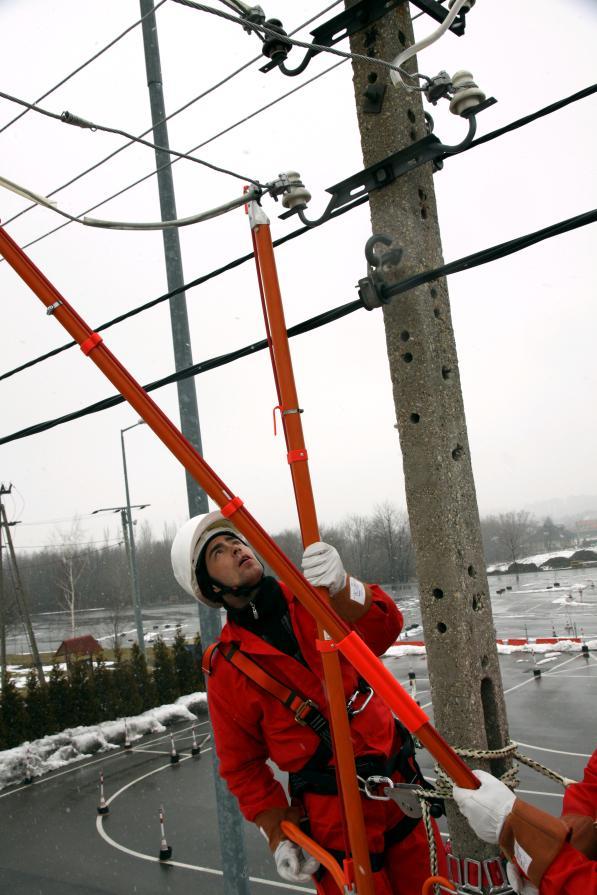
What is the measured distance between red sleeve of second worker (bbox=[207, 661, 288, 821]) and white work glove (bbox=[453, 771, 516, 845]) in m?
1.03

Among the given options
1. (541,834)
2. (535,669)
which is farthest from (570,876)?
(535,669)

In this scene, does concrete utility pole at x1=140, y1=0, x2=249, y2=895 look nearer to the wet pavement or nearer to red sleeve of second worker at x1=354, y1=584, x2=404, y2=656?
red sleeve of second worker at x1=354, y1=584, x2=404, y2=656

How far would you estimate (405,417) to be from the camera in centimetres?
276

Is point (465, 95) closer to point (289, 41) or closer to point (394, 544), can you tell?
point (289, 41)

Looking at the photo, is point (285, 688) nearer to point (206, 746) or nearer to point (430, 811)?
point (430, 811)

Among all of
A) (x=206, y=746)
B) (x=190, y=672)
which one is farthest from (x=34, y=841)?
(x=190, y=672)

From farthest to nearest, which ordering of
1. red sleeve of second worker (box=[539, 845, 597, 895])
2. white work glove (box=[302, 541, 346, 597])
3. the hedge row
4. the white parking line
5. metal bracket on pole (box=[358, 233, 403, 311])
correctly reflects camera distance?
the hedge row
the white parking line
metal bracket on pole (box=[358, 233, 403, 311])
white work glove (box=[302, 541, 346, 597])
red sleeve of second worker (box=[539, 845, 597, 895])

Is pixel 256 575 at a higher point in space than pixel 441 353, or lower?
lower

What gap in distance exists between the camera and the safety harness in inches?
105

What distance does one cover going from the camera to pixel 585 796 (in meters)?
2.11

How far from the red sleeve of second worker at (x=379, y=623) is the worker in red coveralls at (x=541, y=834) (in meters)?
0.75

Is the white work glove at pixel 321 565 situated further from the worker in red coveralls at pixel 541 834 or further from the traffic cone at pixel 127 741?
the traffic cone at pixel 127 741

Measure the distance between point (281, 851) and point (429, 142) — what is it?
115 inches

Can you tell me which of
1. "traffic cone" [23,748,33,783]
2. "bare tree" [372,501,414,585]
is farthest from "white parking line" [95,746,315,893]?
"bare tree" [372,501,414,585]
